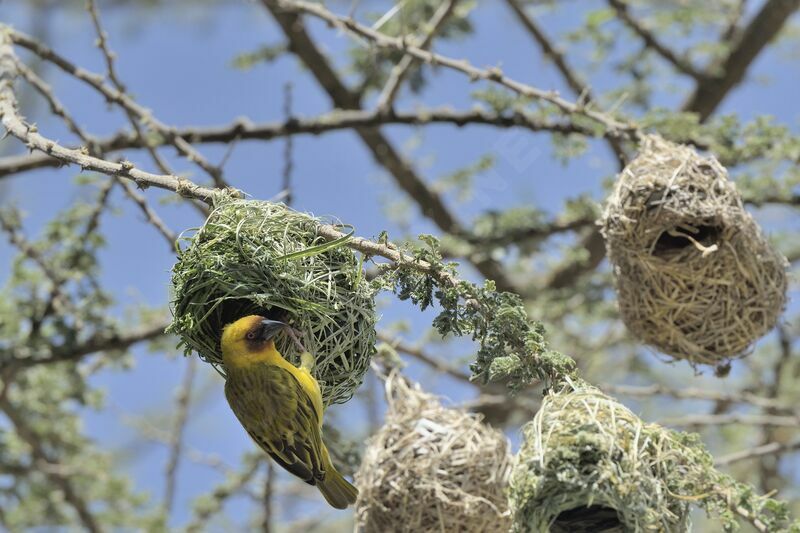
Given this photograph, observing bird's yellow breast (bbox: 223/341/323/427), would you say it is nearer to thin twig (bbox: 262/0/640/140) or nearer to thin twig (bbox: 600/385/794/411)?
thin twig (bbox: 262/0/640/140)

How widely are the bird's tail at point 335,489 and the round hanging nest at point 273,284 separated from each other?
0.38m

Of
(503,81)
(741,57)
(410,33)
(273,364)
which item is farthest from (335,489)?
(741,57)

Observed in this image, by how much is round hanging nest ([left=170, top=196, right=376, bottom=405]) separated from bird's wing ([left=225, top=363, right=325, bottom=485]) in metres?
0.10

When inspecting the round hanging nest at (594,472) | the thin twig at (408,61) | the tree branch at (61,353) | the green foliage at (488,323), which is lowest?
the round hanging nest at (594,472)

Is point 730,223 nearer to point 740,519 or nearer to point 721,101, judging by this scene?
point 740,519

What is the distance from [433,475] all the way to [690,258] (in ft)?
3.93

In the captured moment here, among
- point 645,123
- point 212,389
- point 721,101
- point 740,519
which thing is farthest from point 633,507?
point 212,389

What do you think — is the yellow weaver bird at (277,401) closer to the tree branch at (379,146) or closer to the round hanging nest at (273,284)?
the round hanging nest at (273,284)

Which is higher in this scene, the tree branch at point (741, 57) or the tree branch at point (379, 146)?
the tree branch at point (379, 146)

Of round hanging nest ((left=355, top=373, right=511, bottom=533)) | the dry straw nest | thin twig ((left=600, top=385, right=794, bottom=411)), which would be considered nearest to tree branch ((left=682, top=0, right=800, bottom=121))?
thin twig ((left=600, top=385, right=794, bottom=411))

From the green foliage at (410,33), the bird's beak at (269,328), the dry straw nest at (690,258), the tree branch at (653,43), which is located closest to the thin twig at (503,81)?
the dry straw nest at (690,258)

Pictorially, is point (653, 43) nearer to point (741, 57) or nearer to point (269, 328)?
point (741, 57)

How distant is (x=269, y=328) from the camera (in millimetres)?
2973

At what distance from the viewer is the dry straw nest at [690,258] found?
3.95 meters
